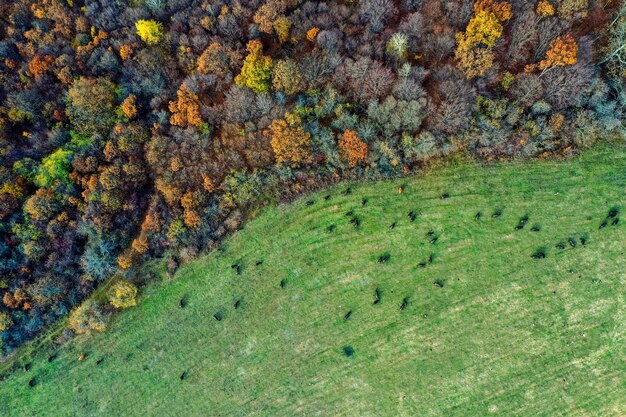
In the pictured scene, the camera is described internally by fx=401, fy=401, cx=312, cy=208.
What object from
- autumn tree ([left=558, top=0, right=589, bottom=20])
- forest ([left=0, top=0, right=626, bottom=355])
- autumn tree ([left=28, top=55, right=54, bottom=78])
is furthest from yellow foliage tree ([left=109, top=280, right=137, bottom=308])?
autumn tree ([left=558, top=0, right=589, bottom=20])

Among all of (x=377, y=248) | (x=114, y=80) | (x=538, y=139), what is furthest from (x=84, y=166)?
(x=538, y=139)

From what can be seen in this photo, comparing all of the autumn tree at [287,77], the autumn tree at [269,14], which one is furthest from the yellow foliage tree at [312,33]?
the autumn tree at [287,77]

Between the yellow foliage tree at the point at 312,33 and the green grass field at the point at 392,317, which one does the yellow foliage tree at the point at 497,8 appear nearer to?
the green grass field at the point at 392,317

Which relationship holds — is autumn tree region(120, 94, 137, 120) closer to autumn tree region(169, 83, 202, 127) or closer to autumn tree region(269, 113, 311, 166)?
autumn tree region(169, 83, 202, 127)

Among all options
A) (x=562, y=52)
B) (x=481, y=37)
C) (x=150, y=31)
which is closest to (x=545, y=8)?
(x=562, y=52)

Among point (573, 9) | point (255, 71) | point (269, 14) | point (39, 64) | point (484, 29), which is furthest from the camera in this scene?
→ point (39, 64)

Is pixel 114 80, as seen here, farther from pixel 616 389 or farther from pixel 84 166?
pixel 616 389

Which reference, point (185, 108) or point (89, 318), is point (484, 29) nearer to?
point (185, 108)
